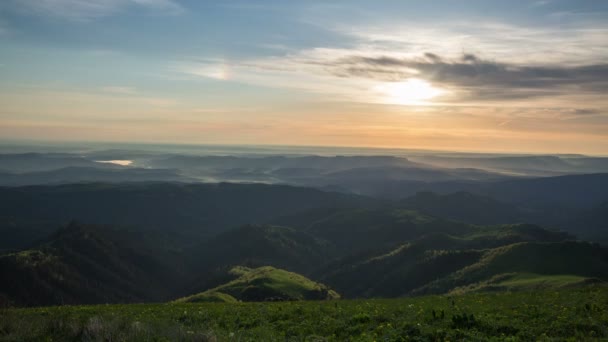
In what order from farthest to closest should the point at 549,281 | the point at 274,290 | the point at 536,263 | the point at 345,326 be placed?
the point at 536,263 < the point at 274,290 < the point at 549,281 < the point at 345,326

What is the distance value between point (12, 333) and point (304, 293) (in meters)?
108

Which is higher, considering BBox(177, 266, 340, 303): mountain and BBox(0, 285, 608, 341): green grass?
BBox(0, 285, 608, 341): green grass

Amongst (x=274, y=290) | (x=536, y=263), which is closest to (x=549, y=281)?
(x=536, y=263)

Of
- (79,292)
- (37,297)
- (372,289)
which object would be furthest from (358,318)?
(79,292)

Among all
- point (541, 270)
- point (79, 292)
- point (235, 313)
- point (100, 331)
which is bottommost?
point (79, 292)

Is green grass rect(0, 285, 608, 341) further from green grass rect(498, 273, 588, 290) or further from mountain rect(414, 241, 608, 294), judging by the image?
mountain rect(414, 241, 608, 294)

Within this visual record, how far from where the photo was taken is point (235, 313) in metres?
25.6

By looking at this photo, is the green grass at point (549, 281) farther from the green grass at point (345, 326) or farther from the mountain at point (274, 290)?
the mountain at point (274, 290)

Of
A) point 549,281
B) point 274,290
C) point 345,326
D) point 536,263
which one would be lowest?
point 274,290

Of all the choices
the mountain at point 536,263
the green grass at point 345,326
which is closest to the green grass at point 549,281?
the mountain at point 536,263

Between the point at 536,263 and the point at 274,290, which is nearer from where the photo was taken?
the point at 274,290

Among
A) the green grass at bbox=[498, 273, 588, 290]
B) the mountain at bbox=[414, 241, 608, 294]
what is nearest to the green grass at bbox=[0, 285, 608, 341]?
the green grass at bbox=[498, 273, 588, 290]

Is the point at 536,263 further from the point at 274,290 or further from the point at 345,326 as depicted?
the point at 345,326

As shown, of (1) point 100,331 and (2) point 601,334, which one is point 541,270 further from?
(1) point 100,331
